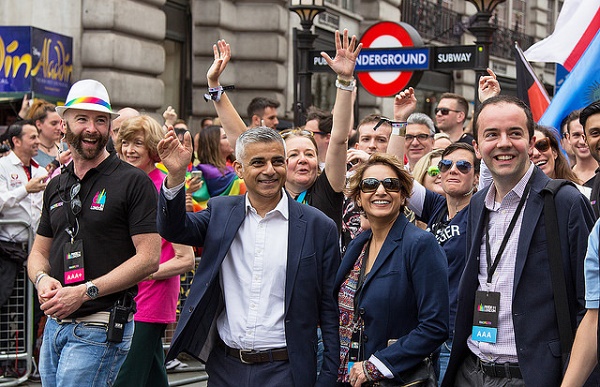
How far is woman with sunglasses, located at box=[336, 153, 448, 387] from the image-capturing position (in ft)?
15.1

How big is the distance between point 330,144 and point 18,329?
4.23m

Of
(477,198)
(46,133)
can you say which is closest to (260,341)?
(477,198)

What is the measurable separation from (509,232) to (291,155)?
2.00 m

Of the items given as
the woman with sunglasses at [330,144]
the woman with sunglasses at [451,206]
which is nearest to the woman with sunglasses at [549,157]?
the woman with sunglasses at [451,206]

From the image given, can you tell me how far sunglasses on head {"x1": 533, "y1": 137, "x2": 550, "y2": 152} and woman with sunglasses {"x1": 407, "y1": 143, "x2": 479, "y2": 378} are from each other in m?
0.40

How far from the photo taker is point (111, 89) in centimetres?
1410

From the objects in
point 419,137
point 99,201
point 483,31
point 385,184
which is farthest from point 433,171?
point 483,31

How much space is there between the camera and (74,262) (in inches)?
205

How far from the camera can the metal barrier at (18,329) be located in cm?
859

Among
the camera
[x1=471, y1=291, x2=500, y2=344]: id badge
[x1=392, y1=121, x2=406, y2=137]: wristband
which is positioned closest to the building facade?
[x1=392, y1=121, x2=406, y2=137]: wristband

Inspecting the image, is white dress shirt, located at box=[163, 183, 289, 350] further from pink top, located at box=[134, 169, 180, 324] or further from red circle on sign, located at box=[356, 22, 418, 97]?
red circle on sign, located at box=[356, 22, 418, 97]

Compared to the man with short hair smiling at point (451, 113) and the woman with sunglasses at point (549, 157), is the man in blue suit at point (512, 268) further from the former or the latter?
the man with short hair smiling at point (451, 113)

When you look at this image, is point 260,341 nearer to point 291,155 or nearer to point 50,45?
point 291,155

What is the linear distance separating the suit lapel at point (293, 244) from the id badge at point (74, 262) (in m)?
1.19
